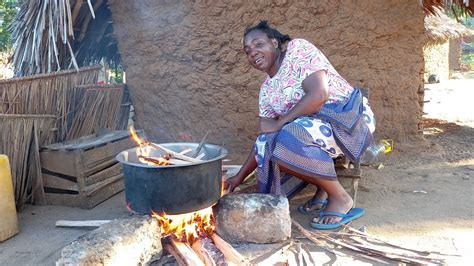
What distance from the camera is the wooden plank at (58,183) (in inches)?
129

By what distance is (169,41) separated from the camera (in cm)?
405

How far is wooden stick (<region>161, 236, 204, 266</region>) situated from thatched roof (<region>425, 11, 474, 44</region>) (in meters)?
10.8

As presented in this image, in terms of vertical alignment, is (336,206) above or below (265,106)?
below

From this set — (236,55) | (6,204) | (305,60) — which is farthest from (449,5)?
(6,204)

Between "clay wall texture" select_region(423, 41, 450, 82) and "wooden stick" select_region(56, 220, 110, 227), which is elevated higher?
"clay wall texture" select_region(423, 41, 450, 82)

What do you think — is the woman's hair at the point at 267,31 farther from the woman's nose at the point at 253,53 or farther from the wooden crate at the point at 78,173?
the wooden crate at the point at 78,173

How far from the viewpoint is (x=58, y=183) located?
332 centimetres

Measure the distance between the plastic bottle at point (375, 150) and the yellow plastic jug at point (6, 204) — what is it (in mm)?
2384

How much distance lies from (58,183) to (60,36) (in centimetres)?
151

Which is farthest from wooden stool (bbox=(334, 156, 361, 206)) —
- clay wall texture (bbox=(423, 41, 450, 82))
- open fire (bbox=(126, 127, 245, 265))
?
clay wall texture (bbox=(423, 41, 450, 82))

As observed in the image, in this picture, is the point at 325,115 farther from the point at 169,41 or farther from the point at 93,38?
the point at 93,38

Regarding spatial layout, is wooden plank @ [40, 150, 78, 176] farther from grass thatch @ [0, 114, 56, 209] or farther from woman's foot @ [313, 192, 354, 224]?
woman's foot @ [313, 192, 354, 224]

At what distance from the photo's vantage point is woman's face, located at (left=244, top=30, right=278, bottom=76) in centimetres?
271

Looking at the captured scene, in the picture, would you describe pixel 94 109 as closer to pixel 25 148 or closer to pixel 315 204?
pixel 25 148
